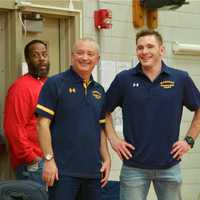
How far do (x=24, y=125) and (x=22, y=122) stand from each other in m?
0.03

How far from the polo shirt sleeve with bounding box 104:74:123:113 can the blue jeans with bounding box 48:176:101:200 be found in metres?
0.46

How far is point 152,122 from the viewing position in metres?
2.95

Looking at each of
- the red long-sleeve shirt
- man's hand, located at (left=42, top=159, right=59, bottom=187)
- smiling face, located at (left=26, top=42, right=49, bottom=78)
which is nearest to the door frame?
smiling face, located at (left=26, top=42, right=49, bottom=78)

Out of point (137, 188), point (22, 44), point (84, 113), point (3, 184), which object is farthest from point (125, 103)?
point (22, 44)

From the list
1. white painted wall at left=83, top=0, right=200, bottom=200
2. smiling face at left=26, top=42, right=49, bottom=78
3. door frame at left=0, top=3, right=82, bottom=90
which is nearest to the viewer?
smiling face at left=26, top=42, right=49, bottom=78

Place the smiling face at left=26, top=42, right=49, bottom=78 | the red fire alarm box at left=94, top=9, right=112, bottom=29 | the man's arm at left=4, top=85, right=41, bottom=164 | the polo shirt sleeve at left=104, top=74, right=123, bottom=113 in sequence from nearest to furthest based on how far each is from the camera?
the polo shirt sleeve at left=104, top=74, right=123, bottom=113, the man's arm at left=4, top=85, right=41, bottom=164, the smiling face at left=26, top=42, right=49, bottom=78, the red fire alarm box at left=94, top=9, right=112, bottom=29

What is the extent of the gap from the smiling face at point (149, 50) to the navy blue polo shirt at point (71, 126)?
0.40m

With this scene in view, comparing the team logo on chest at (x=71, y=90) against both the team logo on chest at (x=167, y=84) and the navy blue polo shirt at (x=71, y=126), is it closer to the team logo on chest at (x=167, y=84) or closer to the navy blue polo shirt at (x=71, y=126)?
the navy blue polo shirt at (x=71, y=126)

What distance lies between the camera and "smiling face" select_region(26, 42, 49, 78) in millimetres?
4094

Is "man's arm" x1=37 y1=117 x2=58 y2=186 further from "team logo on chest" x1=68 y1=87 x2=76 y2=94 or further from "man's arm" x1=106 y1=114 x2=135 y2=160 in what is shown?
"man's arm" x1=106 y1=114 x2=135 y2=160

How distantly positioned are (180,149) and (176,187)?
0.73 ft

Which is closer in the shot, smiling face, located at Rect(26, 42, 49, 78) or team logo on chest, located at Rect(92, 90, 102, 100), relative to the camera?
team logo on chest, located at Rect(92, 90, 102, 100)

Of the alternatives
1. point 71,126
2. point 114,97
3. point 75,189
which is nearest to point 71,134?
point 71,126

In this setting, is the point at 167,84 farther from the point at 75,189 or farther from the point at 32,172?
the point at 32,172
